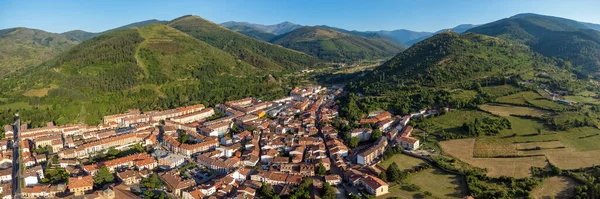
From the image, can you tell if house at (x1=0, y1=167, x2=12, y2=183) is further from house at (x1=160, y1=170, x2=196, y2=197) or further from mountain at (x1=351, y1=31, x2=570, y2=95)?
mountain at (x1=351, y1=31, x2=570, y2=95)

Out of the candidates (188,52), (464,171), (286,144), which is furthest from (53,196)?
(188,52)

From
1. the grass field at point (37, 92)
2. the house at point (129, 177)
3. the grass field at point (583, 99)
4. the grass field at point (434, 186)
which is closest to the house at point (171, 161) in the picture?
the house at point (129, 177)

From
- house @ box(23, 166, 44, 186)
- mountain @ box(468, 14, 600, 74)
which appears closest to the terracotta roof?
house @ box(23, 166, 44, 186)

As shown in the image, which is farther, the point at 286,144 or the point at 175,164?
the point at 286,144

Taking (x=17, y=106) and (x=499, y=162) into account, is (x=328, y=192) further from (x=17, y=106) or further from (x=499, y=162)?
(x=17, y=106)

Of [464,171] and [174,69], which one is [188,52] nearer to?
[174,69]

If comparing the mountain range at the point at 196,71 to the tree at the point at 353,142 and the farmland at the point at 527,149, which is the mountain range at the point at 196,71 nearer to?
the farmland at the point at 527,149
